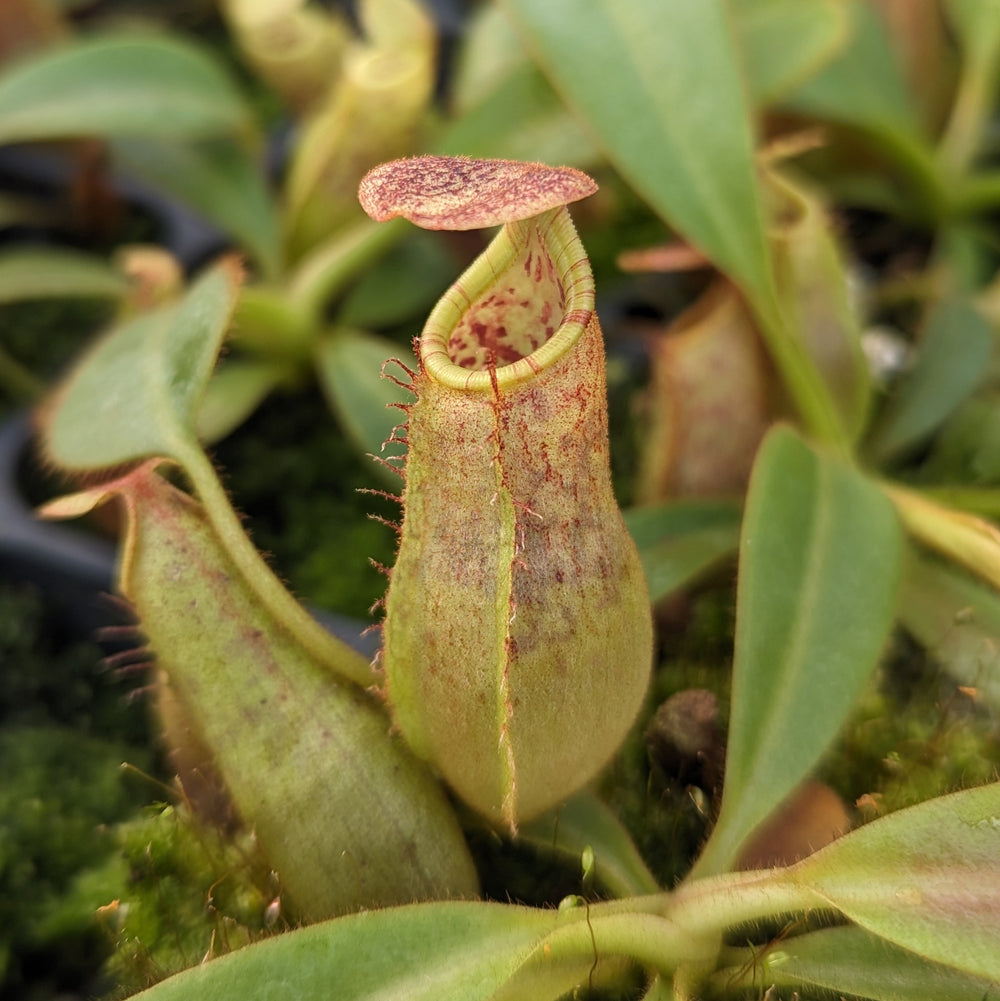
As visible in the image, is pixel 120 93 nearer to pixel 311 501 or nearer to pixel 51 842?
pixel 311 501

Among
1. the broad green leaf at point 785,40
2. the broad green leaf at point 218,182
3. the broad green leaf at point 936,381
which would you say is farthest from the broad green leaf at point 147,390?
the broad green leaf at point 936,381

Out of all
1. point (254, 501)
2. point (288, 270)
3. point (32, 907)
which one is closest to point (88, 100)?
point (288, 270)

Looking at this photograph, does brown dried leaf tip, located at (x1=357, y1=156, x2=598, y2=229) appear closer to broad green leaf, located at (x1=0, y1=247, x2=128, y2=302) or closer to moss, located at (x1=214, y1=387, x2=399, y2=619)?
moss, located at (x1=214, y1=387, x2=399, y2=619)

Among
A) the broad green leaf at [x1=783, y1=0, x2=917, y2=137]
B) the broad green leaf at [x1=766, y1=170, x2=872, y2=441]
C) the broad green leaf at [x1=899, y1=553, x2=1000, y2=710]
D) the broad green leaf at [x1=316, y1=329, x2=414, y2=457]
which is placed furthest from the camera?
the broad green leaf at [x1=783, y1=0, x2=917, y2=137]

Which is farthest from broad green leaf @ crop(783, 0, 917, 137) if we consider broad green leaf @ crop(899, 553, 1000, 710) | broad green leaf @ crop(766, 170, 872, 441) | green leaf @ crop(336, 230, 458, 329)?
broad green leaf @ crop(899, 553, 1000, 710)

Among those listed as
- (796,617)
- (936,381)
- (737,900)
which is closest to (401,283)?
(936,381)
